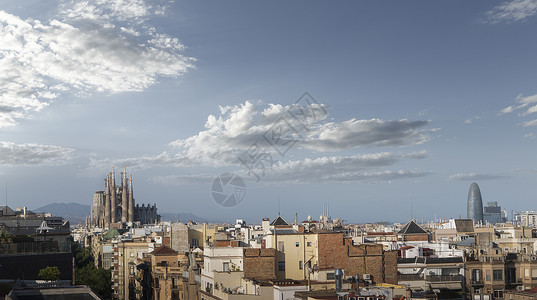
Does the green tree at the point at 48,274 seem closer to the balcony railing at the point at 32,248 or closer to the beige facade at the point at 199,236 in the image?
the balcony railing at the point at 32,248

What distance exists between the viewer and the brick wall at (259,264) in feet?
207

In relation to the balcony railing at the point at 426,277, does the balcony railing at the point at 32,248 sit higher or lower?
higher

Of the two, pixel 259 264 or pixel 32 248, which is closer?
pixel 259 264

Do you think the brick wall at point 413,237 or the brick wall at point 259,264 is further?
the brick wall at point 413,237

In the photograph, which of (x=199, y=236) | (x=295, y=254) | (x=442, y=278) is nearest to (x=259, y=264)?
(x=295, y=254)

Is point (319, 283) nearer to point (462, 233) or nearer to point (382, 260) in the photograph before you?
point (382, 260)

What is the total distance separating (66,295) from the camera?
35.9 meters

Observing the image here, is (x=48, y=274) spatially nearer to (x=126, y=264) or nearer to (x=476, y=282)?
(x=476, y=282)

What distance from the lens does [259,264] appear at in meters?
63.4

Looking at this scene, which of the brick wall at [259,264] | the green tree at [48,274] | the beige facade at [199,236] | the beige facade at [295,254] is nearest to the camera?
the green tree at [48,274]

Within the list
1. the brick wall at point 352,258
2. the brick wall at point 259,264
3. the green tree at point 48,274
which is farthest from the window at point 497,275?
the green tree at point 48,274

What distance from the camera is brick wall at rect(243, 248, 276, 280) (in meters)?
63.1

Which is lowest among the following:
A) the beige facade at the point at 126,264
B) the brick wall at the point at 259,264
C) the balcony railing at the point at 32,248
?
the beige facade at the point at 126,264

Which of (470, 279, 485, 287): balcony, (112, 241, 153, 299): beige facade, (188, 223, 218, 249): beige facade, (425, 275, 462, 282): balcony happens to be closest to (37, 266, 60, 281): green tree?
(425, 275, 462, 282): balcony
